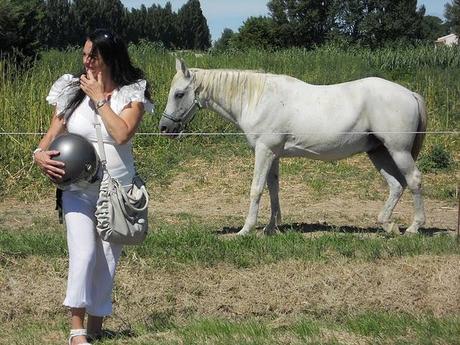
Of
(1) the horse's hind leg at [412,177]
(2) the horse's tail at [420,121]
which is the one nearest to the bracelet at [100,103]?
(1) the horse's hind leg at [412,177]

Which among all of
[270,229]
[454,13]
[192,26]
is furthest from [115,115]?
[192,26]

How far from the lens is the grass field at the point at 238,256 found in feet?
17.6

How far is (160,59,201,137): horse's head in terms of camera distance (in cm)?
917

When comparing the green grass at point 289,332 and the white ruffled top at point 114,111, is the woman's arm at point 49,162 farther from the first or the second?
the green grass at point 289,332

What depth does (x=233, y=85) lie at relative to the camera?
9.10 metres

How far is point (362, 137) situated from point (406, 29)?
5196cm

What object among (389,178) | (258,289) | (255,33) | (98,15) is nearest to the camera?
(258,289)

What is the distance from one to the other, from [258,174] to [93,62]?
446 cm

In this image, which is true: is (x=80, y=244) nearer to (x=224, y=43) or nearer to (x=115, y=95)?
(x=115, y=95)

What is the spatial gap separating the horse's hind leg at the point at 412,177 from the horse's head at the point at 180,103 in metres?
2.36

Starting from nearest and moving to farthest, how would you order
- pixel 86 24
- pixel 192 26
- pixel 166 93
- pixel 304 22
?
pixel 166 93 → pixel 304 22 → pixel 86 24 → pixel 192 26

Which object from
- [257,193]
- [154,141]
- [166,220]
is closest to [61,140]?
[257,193]

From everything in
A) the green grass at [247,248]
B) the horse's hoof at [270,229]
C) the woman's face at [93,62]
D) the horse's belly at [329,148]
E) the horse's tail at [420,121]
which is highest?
the woman's face at [93,62]

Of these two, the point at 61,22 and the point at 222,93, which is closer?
the point at 222,93
